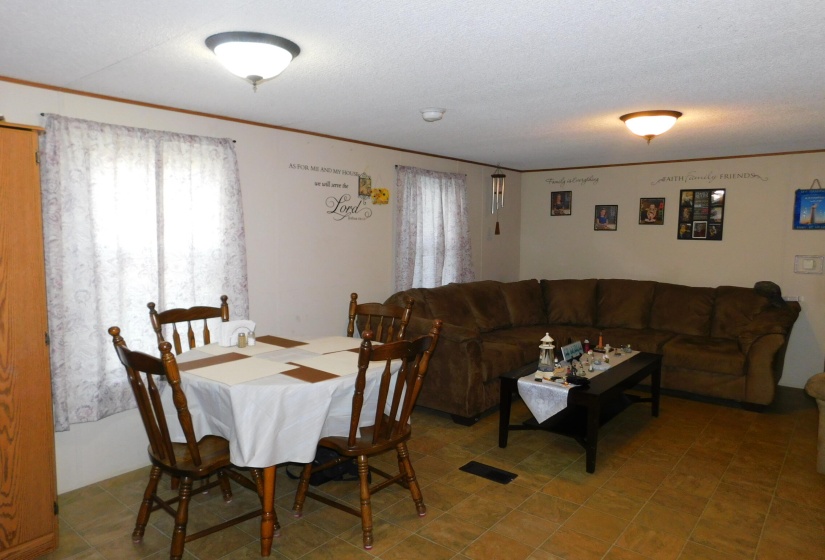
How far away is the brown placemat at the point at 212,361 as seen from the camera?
266cm

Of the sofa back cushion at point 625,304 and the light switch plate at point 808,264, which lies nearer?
the light switch plate at point 808,264

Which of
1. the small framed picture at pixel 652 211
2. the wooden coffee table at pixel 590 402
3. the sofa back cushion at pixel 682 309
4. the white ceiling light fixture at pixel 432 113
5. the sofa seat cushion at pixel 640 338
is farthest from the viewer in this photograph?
the small framed picture at pixel 652 211

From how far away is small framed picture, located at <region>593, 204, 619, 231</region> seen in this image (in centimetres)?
617

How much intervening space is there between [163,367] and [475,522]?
1683 mm

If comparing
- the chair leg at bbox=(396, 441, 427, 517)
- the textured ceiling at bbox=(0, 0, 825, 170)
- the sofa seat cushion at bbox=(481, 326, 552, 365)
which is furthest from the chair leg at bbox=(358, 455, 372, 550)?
the sofa seat cushion at bbox=(481, 326, 552, 365)

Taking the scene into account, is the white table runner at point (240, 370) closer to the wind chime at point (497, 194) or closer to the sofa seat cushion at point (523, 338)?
the sofa seat cushion at point (523, 338)

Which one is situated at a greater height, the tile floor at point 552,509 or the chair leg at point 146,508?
the chair leg at point 146,508

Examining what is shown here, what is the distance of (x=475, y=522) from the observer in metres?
2.76

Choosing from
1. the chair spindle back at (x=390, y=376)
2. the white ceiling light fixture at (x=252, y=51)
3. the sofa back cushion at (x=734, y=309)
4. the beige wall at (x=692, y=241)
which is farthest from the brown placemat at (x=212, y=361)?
the sofa back cushion at (x=734, y=309)

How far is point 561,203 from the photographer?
21.5 feet

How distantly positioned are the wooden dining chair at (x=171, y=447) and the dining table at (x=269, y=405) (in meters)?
0.09

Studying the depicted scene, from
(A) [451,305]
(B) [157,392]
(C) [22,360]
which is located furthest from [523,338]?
(C) [22,360]

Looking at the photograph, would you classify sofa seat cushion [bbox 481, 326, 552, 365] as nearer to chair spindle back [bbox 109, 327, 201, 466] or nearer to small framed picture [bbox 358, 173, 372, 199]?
small framed picture [bbox 358, 173, 372, 199]

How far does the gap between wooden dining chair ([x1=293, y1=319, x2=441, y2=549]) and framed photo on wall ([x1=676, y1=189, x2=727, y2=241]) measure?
410 cm
